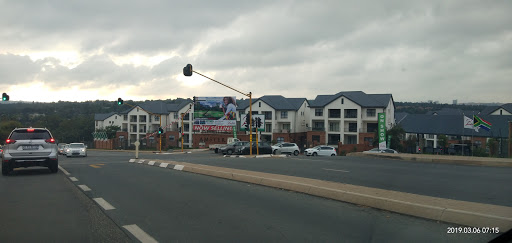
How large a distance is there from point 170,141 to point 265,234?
3051 inches

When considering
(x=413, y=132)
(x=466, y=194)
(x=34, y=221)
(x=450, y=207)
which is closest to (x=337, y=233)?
(x=450, y=207)

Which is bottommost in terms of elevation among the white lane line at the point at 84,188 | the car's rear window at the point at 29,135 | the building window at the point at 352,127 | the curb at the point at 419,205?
the white lane line at the point at 84,188

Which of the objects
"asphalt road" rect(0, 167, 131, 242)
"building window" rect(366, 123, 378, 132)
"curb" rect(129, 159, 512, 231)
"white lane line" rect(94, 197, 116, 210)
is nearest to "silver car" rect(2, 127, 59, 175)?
"asphalt road" rect(0, 167, 131, 242)

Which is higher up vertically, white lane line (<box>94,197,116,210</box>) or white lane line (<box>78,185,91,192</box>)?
white lane line (<box>94,197,116,210</box>)

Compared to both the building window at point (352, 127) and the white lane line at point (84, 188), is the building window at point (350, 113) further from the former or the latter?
the white lane line at point (84, 188)

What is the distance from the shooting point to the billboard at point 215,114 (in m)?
66.1

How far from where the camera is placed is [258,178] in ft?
38.7

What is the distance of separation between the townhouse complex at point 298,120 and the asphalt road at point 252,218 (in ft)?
138

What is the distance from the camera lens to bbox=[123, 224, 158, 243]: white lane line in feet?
19.3

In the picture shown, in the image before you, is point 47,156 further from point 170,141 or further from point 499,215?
point 170,141

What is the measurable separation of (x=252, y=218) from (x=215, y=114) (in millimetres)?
59626

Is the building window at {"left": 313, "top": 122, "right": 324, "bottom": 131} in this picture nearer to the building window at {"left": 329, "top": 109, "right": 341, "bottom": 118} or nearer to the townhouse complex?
the townhouse complex

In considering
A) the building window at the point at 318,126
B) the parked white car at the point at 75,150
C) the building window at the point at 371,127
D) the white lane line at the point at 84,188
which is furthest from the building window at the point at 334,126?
the white lane line at the point at 84,188

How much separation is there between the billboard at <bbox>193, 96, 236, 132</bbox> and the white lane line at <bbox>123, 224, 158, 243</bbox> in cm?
5939
